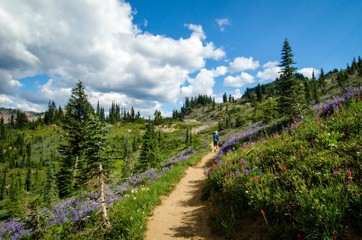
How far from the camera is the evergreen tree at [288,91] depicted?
43.8ft

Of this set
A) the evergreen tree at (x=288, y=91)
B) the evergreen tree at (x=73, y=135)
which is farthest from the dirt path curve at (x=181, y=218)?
the evergreen tree at (x=73, y=135)

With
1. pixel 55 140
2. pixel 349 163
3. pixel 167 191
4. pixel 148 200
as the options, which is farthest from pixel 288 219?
pixel 55 140

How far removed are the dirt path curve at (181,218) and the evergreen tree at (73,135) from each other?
22257 millimetres

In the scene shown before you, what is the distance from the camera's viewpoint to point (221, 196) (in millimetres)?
8125

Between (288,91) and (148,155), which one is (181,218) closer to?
(288,91)

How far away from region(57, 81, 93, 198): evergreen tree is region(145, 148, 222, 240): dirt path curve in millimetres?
22257

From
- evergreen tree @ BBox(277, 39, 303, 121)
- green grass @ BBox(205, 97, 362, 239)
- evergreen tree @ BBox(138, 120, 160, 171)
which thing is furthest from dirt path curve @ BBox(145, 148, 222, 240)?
evergreen tree @ BBox(138, 120, 160, 171)

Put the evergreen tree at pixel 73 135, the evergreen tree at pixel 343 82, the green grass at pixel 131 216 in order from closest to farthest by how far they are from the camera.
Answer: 1. the green grass at pixel 131 216
2. the evergreen tree at pixel 343 82
3. the evergreen tree at pixel 73 135

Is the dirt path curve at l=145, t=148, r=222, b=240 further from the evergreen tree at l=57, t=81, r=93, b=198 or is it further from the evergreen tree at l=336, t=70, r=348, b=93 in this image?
the evergreen tree at l=57, t=81, r=93, b=198

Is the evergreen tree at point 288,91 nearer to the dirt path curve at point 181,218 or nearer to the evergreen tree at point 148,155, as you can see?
the dirt path curve at point 181,218

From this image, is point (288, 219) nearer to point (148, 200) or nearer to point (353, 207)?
point (353, 207)

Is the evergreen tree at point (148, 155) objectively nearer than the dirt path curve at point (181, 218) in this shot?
No

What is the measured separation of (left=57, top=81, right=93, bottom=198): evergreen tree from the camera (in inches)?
1201

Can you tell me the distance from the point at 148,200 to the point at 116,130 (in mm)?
197431
